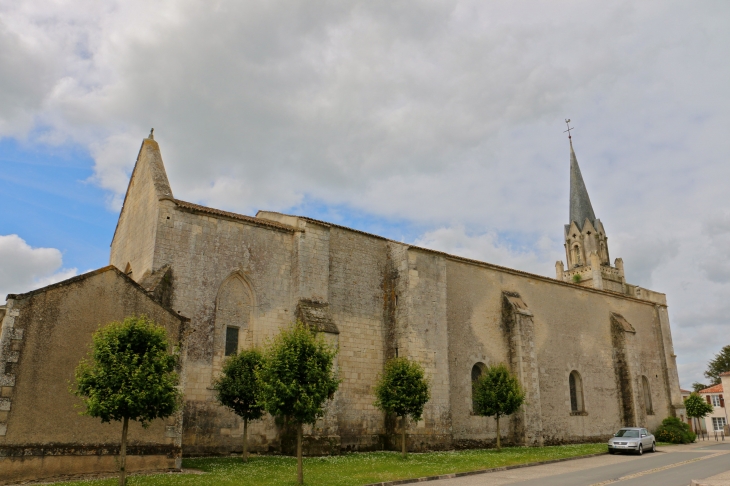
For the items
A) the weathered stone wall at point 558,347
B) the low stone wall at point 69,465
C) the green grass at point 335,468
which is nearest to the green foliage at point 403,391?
the green grass at point 335,468

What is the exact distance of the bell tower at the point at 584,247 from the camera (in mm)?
54469

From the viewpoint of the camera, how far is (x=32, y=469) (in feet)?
A: 42.3

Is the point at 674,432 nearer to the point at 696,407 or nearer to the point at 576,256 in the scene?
the point at 696,407

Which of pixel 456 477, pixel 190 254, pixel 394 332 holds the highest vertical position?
pixel 190 254

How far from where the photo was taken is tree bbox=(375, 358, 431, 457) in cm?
1955

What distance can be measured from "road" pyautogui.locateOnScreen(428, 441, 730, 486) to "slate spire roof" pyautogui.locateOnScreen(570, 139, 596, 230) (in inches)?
1542

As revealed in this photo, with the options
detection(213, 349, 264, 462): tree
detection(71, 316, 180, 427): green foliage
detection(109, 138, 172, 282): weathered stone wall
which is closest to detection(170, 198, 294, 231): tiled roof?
detection(109, 138, 172, 282): weathered stone wall

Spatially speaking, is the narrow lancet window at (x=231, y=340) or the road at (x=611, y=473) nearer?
the road at (x=611, y=473)

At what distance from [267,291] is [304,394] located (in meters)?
7.88

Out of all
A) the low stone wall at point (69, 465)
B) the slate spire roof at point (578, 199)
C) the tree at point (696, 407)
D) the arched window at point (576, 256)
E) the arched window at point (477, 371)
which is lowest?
the low stone wall at point (69, 465)

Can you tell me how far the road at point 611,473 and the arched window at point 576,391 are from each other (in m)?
8.55

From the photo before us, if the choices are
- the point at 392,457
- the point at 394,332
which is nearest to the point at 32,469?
the point at 392,457

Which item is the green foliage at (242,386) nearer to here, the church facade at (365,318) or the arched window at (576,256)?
the church facade at (365,318)

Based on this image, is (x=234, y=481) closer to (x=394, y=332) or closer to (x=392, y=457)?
(x=392, y=457)
